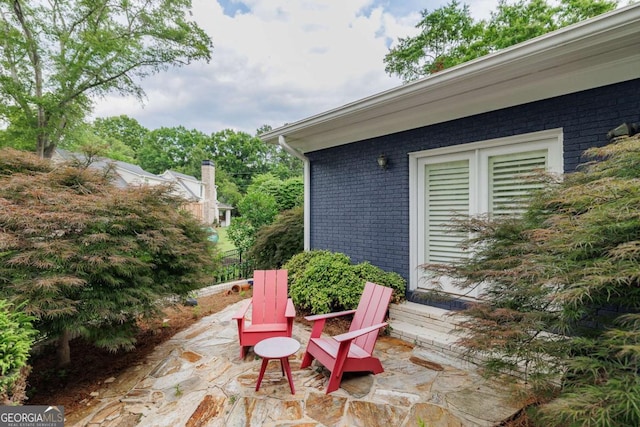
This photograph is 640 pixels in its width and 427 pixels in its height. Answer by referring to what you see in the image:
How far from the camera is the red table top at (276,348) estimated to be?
2.61 m

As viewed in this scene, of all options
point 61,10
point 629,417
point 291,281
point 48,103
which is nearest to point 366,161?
point 291,281

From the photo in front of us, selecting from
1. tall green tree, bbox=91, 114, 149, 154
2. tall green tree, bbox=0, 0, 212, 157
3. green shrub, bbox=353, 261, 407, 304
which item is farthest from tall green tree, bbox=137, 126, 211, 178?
green shrub, bbox=353, 261, 407, 304

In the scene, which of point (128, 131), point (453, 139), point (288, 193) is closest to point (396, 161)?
point (453, 139)

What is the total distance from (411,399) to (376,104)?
3.35m

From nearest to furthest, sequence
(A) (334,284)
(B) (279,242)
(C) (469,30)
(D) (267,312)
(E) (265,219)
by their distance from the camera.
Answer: (D) (267,312) → (A) (334,284) → (B) (279,242) → (E) (265,219) → (C) (469,30)

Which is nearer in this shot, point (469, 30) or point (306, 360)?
point (306, 360)

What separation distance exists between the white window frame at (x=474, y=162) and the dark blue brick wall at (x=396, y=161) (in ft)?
0.25

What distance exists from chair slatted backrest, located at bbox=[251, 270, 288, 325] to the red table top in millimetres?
837

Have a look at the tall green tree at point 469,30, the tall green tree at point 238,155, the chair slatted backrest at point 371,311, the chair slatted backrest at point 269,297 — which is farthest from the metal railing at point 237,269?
the tall green tree at point 238,155

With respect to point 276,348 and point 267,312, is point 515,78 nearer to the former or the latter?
point 276,348

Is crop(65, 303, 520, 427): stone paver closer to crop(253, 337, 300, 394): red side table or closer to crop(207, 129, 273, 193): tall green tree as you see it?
crop(253, 337, 300, 394): red side table

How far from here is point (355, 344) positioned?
322 cm

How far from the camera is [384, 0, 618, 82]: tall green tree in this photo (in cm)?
1138

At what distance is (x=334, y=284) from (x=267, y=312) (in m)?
1.07
